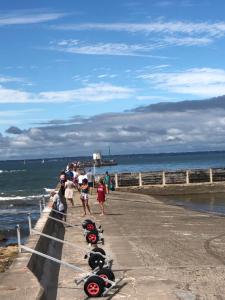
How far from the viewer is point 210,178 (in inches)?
1703

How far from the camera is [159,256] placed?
1252cm

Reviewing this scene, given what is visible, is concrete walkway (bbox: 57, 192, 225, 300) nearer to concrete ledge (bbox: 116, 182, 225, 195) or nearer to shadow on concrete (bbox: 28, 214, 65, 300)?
shadow on concrete (bbox: 28, 214, 65, 300)

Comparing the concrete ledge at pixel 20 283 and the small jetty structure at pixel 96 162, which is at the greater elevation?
the small jetty structure at pixel 96 162

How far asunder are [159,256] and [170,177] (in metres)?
31.8

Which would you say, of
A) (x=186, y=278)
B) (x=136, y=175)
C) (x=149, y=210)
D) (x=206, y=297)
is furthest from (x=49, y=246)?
(x=136, y=175)

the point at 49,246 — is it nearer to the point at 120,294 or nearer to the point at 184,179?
the point at 120,294

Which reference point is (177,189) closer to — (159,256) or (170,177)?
Result: (170,177)

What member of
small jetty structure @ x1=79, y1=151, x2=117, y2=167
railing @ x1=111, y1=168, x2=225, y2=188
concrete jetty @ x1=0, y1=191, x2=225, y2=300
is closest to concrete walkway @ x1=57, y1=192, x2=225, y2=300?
concrete jetty @ x1=0, y1=191, x2=225, y2=300

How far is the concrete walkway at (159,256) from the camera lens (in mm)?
9555

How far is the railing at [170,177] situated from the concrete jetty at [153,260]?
22183 millimetres

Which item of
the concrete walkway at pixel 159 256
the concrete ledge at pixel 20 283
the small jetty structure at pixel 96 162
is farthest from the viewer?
the small jetty structure at pixel 96 162

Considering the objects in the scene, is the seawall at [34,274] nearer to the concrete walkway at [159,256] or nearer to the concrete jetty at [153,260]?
the concrete jetty at [153,260]

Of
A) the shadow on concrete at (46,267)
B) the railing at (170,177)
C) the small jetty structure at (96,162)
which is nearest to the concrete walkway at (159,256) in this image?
the shadow on concrete at (46,267)

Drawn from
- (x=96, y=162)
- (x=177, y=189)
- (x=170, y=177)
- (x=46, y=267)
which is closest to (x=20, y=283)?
(x=46, y=267)
